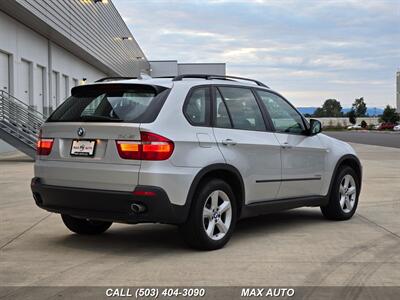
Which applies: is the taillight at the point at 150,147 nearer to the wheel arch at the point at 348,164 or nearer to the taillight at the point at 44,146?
the taillight at the point at 44,146

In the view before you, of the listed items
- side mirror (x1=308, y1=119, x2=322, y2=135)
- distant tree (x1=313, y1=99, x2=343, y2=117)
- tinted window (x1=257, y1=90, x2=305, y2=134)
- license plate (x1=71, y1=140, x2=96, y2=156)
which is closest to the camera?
license plate (x1=71, y1=140, x2=96, y2=156)

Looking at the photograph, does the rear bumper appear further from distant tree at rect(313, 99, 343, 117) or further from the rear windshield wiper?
distant tree at rect(313, 99, 343, 117)

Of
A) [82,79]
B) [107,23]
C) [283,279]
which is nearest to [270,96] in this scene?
[283,279]

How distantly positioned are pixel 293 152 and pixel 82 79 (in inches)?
1302

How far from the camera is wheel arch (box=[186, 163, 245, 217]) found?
5688mm

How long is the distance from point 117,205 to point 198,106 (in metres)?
1.35

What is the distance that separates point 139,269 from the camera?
5.34 m

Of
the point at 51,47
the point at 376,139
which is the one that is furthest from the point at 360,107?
the point at 51,47

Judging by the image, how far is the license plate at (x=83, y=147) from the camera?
19.0 feet

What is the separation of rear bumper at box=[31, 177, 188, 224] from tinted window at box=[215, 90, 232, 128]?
1.09 meters

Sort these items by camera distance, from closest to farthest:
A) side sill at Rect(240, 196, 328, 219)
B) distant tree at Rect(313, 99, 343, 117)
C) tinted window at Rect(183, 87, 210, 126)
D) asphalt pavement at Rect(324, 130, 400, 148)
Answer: tinted window at Rect(183, 87, 210, 126)
side sill at Rect(240, 196, 328, 219)
asphalt pavement at Rect(324, 130, 400, 148)
distant tree at Rect(313, 99, 343, 117)

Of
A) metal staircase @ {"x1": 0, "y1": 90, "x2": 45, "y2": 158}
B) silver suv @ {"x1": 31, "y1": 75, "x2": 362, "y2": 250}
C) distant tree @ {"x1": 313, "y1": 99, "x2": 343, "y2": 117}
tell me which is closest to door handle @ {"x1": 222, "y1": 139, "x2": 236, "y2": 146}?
silver suv @ {"x1": 31, "y1": 75, "x2": 362, "y2": 250}

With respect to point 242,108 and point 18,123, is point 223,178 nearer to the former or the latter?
point 242,108

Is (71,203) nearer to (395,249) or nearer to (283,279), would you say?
(283,279)
